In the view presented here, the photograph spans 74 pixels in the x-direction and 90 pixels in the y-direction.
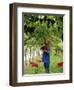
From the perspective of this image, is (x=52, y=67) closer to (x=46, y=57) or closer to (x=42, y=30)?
(x=46, y=57)

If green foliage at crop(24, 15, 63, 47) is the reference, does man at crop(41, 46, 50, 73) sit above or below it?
below

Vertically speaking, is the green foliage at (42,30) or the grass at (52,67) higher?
the green foliage at (42,30)

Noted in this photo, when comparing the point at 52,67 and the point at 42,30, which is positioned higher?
the point at 42,30

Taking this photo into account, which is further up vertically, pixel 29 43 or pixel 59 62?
pixel 29 43

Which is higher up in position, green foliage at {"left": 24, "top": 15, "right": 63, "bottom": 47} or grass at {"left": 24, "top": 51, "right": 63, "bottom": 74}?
green foliage at {"left": 24, "top": 15, "right": 63, "bottom": 47}

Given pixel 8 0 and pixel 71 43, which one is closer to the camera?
pixel 8 0

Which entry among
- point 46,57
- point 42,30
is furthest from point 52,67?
point 42,30

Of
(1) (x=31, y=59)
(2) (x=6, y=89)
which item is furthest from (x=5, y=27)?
(2) (x=6, y=89)

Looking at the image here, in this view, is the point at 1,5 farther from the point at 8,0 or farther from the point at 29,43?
the point at 29,43

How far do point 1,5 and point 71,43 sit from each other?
0.58 metres

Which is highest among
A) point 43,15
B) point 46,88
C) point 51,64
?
point 43,15

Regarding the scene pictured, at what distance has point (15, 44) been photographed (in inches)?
79.4

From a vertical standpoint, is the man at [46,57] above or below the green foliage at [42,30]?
below

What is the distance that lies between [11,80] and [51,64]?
316 millimetres
